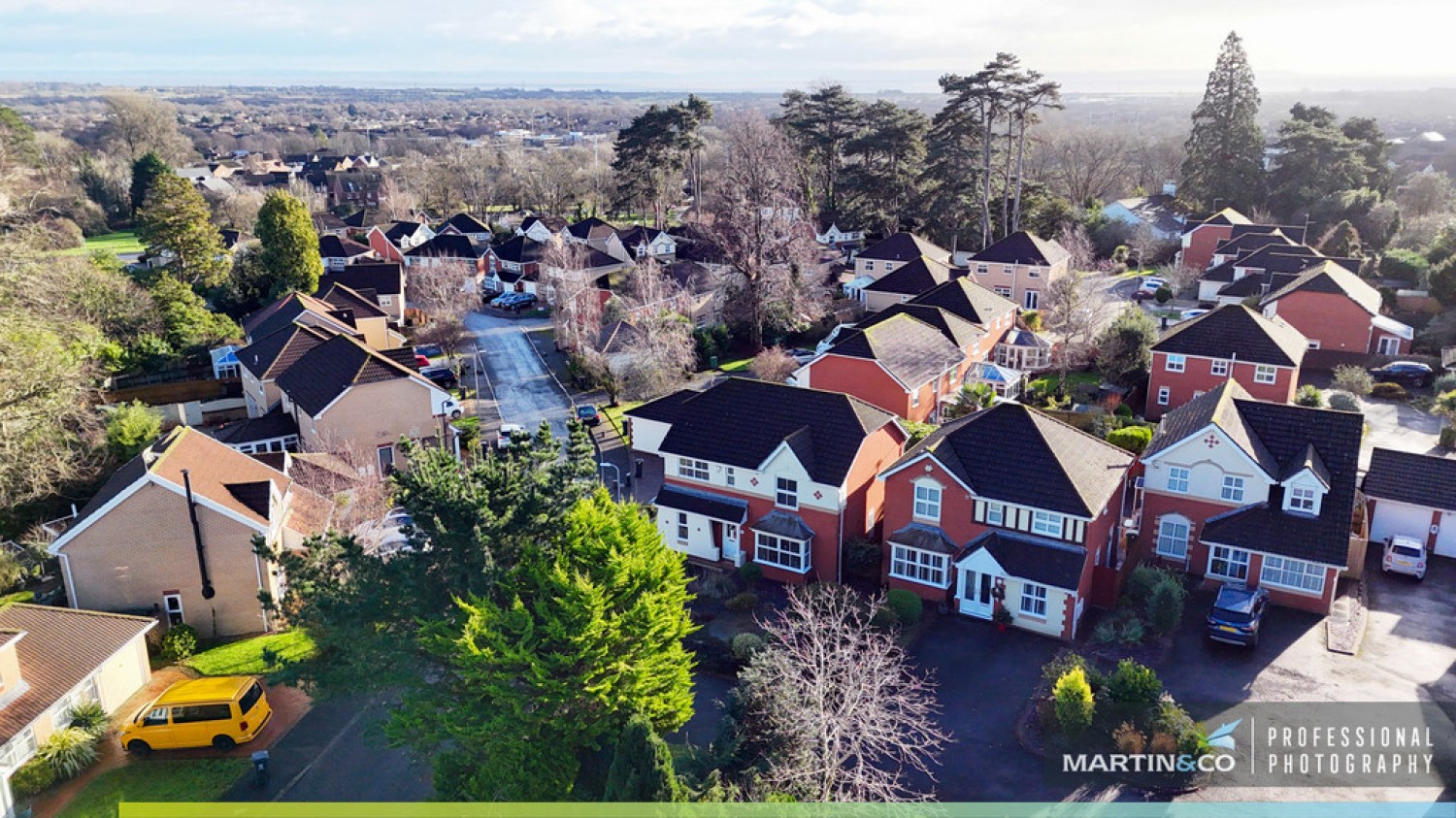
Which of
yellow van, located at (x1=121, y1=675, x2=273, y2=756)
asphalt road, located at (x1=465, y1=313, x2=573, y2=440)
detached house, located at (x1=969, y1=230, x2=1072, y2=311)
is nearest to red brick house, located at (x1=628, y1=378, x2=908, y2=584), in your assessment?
asphalt road, located at (x1=465, y1=313, x2=573, y2=440)

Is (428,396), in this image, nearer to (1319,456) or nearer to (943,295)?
(943,295)

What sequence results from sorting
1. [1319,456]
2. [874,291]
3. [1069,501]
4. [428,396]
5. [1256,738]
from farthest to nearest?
[874,291] → [428,396] → [1319,456] → [1069,501] → [1256,738]

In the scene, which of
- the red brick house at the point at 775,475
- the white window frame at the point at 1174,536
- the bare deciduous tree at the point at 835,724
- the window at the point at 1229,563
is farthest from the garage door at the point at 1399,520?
the bare deciduous tree at the point at 835,724

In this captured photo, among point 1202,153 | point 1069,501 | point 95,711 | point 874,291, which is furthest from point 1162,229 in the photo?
point 95,711

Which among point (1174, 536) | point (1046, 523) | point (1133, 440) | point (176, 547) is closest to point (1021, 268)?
point (1133, 440)

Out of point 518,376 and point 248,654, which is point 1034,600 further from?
point 518,376

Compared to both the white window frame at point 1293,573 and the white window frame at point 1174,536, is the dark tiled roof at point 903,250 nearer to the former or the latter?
the white window frame at point 1174,536
